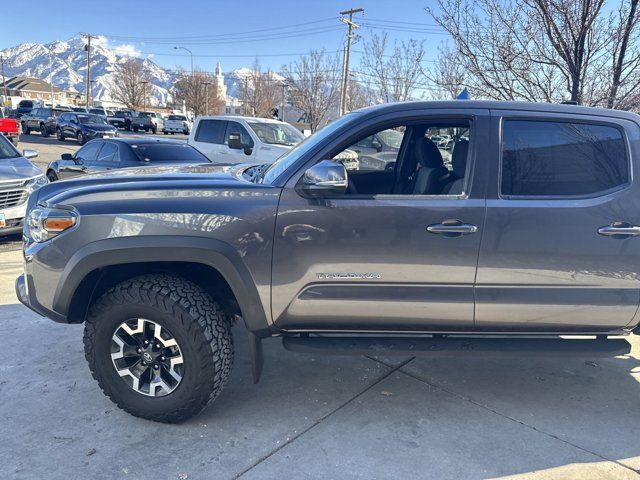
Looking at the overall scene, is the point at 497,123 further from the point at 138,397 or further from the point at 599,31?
the point at 599,31

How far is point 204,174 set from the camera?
129 inches

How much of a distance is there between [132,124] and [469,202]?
4488 centimetres

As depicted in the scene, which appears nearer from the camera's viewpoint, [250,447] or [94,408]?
[250,447]

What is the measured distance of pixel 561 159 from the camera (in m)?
2.94

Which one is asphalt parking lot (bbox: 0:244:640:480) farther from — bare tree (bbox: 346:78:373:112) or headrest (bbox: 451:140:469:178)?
bare tree (bbox: 346:78:373:112)

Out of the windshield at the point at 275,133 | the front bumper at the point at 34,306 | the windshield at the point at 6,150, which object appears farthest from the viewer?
the windshield at the point at 275,133

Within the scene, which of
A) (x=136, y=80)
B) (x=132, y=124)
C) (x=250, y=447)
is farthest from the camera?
(x=136, y=80)

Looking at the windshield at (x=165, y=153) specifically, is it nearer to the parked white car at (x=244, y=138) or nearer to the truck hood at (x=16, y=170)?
the truck hood at (x=16, y=170)

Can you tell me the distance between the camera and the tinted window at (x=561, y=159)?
2.88 m

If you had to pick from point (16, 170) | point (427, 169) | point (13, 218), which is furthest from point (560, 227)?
point (16, 170)

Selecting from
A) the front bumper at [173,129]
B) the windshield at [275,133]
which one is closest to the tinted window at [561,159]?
the windshield at [275,133]

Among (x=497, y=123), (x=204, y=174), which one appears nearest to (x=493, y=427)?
(x=497, y=123)

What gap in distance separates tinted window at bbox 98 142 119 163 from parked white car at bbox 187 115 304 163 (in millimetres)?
2690

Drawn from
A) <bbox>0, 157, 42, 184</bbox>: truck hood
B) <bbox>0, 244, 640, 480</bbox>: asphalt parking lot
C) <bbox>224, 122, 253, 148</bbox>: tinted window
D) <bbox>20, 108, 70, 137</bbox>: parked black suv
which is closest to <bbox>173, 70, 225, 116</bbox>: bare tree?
<bbox>20, 108, 70, 137</bbox>: parked black suv
